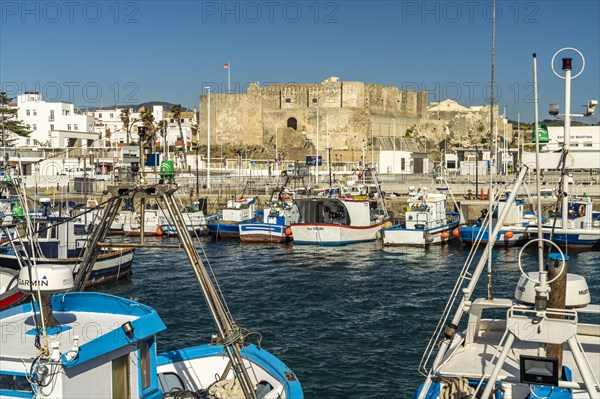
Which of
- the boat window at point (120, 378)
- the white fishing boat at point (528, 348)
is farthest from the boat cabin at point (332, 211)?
the boat window at point (120, 378)

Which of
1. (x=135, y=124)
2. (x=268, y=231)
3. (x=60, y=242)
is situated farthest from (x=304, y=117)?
(x=60, y=242)

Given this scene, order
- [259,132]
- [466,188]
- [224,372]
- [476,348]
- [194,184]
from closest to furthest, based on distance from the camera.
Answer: [476,348]
[224,372]
[466,188]
[194,184]
[259,132]

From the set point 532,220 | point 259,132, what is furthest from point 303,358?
point 259,132

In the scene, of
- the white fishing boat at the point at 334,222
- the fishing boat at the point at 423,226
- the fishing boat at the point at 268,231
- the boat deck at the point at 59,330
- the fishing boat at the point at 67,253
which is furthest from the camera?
the fishing boat at the point at 268,231

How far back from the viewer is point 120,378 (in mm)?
9266

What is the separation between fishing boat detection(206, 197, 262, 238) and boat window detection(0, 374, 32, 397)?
31.5 metres

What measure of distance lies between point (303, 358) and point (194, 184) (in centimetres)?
4244

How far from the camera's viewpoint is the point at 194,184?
58.3 meters

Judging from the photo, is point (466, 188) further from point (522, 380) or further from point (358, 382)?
point (522, 380)

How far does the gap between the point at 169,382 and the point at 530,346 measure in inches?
212

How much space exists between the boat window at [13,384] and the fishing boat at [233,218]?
A: 31458 mm

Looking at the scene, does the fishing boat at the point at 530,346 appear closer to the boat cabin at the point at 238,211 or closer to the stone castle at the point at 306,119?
the boat cabin at the point at 238,211

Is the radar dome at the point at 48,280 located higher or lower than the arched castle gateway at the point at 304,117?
lower

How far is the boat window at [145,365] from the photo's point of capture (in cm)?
965
